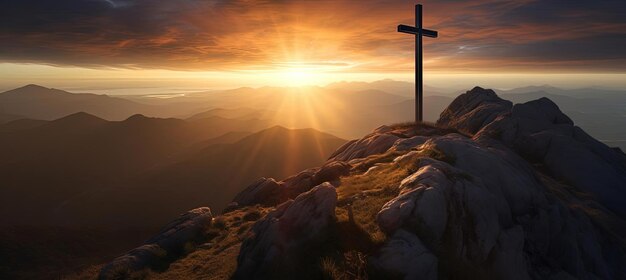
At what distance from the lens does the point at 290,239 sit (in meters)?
14.2

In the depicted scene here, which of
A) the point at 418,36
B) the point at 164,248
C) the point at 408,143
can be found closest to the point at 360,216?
the point at 408,143

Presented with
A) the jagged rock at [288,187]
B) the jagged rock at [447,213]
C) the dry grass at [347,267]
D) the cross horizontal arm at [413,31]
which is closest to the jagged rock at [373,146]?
the jagged rock at [288,187]

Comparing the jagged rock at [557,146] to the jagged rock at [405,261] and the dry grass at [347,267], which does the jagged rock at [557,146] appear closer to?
the jagged rock at [405,261]

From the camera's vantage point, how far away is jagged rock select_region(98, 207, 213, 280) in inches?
719

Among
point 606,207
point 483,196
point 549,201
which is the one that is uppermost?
point 483,196

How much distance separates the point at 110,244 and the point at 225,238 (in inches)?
4318

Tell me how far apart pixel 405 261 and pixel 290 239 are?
517 centimetres

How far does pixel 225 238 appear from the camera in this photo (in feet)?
70.6

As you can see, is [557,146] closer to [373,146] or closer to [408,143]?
[408,143]

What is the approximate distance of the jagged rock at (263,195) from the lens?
2761cm

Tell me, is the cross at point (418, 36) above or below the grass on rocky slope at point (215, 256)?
above

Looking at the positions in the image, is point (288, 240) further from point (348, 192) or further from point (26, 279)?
point (26, 279)

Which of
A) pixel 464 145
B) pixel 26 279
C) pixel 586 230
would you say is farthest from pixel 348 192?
pixel 26 279

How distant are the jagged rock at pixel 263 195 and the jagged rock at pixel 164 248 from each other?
12.1 feet
